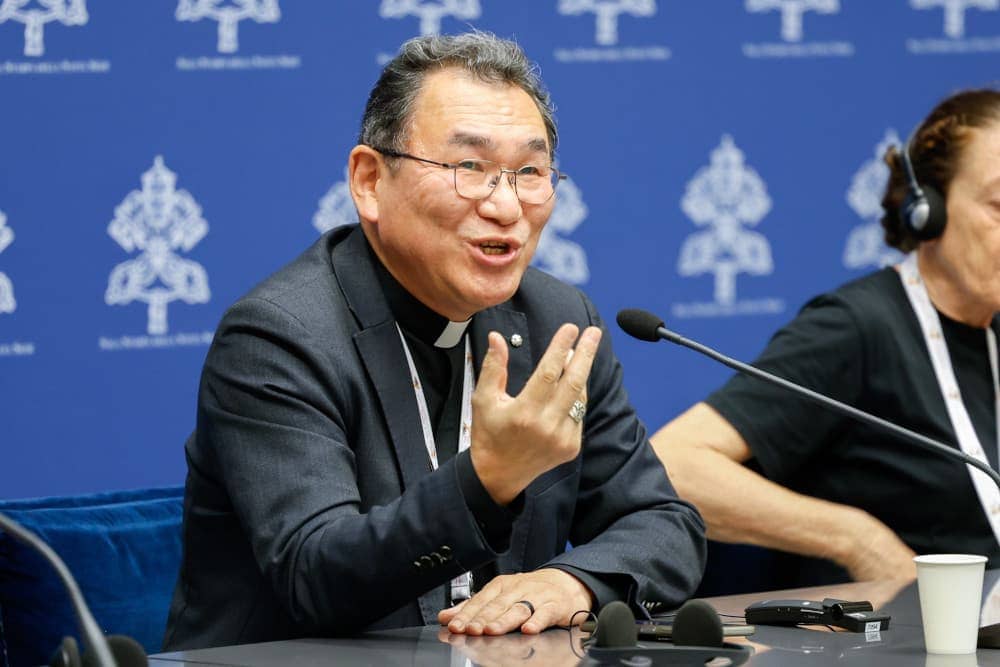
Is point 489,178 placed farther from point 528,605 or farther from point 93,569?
point 93,569

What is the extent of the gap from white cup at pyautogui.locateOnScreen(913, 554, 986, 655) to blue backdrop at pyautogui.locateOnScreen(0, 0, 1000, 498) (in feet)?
5.65

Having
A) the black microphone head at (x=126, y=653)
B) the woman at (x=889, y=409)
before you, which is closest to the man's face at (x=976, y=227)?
the woman at (x=889, y=409)

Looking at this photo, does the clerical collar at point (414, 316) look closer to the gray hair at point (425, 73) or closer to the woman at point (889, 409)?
the gray hair at point (425, 73)

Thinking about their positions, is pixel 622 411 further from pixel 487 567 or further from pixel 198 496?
pixel 198 496

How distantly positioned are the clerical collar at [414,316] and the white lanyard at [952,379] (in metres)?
1.13

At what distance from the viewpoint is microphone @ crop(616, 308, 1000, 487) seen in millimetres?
1847

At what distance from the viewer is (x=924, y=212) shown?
2.95 metres

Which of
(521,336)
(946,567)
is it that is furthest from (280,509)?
(946,567)

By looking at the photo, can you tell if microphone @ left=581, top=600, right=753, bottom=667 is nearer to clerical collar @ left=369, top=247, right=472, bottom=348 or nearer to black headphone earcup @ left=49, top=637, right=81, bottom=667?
black headphone earcup @ left=49, top=637, right=81, bottom=667

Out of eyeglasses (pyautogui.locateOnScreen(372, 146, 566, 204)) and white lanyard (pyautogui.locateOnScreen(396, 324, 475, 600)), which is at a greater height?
eyeglasses (pyautogui.locateOnScreen(372, 146, 566, 204))

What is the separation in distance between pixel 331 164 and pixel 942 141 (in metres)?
1.24

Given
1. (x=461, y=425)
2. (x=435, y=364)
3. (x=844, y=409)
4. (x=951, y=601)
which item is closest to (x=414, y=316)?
(x=435, y=364)

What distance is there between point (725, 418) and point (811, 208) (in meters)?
1.13

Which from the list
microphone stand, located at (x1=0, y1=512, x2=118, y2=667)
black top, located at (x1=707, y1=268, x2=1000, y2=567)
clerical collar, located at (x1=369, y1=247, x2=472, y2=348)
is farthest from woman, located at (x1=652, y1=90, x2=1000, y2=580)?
microphone stand, located at (x1=0, y1=512, x2=118, y2=667)
